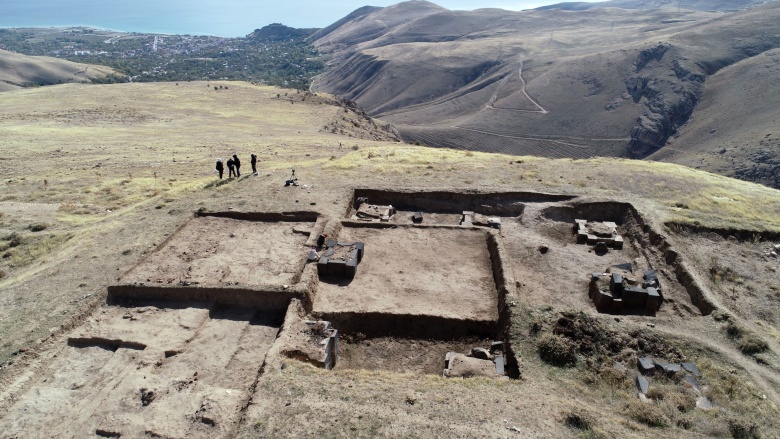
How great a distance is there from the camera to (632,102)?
235ft

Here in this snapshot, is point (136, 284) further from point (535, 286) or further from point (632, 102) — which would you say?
point (632, 102)

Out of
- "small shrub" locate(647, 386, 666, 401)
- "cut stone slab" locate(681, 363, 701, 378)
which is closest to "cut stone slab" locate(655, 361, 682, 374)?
"cut stone slab" locate(681, 363, 701, 378)

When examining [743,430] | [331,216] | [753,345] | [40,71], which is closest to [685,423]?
[743,430]

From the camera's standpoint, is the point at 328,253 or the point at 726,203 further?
the point at 726,203

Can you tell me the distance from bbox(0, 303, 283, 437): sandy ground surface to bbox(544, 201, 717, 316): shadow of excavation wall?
37.1ft

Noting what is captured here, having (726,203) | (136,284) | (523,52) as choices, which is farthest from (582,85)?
(136,284)

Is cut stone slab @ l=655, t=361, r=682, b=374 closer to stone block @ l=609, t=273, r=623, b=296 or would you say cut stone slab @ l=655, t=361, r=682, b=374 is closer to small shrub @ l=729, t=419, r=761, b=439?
small shrub @ l=729, t=419, r=761, b=439

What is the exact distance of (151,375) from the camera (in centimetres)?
1013

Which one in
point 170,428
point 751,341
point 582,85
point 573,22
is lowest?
point 170,428

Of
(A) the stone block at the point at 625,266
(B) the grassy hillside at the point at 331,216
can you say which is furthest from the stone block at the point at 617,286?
(A) the stone block at the point at 625,266

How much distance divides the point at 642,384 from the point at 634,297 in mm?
3830

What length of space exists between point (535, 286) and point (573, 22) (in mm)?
162411

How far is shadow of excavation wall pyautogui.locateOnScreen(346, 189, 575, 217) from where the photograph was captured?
783 inches

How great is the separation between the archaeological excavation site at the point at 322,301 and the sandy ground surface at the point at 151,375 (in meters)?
0.03
